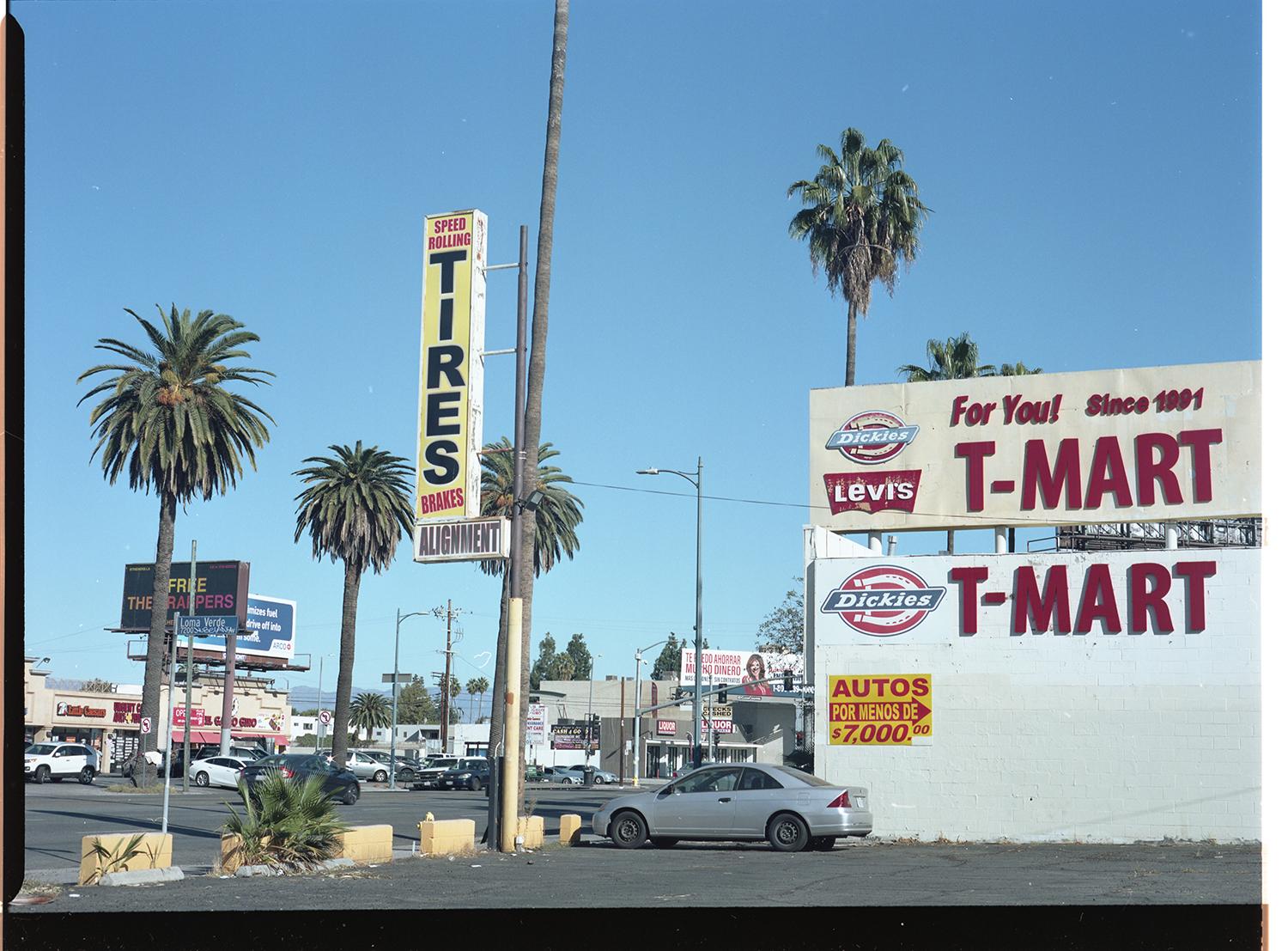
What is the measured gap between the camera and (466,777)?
2271 inches

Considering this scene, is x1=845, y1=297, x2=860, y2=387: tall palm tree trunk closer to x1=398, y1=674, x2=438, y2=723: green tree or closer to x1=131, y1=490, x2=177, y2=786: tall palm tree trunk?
x1=131, y1=490, x2=177, y2=786: tall palm tree trunk

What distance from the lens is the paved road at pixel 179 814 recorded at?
2091 cm

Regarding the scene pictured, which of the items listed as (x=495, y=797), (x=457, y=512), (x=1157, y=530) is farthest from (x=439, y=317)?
(x=1157, y=530)

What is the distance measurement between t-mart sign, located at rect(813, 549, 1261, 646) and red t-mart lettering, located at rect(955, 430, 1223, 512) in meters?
1.03

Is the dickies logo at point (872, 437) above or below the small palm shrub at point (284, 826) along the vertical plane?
above

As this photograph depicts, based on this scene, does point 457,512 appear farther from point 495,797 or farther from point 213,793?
point 213,793

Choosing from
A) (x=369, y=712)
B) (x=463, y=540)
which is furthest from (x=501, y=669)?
(x=369, y=712)

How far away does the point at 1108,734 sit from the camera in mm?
23750

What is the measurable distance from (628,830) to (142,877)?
9076mm

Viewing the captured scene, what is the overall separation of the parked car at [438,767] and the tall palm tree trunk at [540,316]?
1367 inches

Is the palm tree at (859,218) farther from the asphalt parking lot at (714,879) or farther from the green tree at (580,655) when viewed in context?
the green tree at (580,655)

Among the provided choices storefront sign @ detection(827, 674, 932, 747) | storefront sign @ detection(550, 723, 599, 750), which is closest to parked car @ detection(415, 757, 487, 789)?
storefront sign @ detection(550, 723, 599, 750)

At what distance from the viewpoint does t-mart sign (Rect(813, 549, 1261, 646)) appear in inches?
923

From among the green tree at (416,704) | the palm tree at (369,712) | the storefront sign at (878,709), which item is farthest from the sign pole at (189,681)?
the green tree at (416,704)
